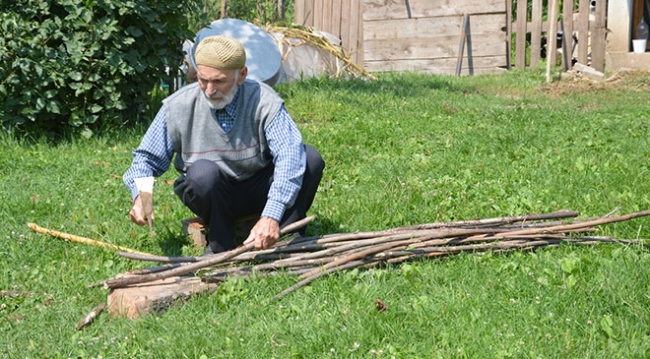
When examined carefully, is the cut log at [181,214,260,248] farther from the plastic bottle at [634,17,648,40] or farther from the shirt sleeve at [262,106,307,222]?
the plastic bottle at [634,17,648,40]

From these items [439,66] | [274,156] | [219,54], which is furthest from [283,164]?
[439,66]

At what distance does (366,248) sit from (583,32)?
10646 millimetres

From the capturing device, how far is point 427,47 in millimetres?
14969

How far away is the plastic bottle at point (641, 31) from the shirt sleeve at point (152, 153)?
12269mm

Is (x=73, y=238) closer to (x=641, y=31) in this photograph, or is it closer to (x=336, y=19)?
(x=336, y=19)

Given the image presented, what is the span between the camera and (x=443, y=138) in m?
7.55

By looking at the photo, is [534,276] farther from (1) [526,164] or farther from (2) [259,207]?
(1) [526,164]

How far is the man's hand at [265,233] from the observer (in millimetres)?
3918

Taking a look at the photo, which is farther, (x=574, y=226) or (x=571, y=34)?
(x=571, y=34)

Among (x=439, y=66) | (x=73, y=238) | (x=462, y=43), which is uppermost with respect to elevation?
(x=462, y=43)

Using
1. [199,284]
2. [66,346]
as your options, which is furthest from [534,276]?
[66,346]

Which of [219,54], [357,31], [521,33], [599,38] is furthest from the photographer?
[357,31]

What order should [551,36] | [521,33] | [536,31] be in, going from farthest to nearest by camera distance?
[521,33], [536,31], [551,36]

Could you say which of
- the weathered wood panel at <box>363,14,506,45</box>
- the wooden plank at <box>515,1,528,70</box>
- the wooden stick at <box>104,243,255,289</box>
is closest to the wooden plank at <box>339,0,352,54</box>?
the weathered wood panel at <box>363,14,506,45</box>
